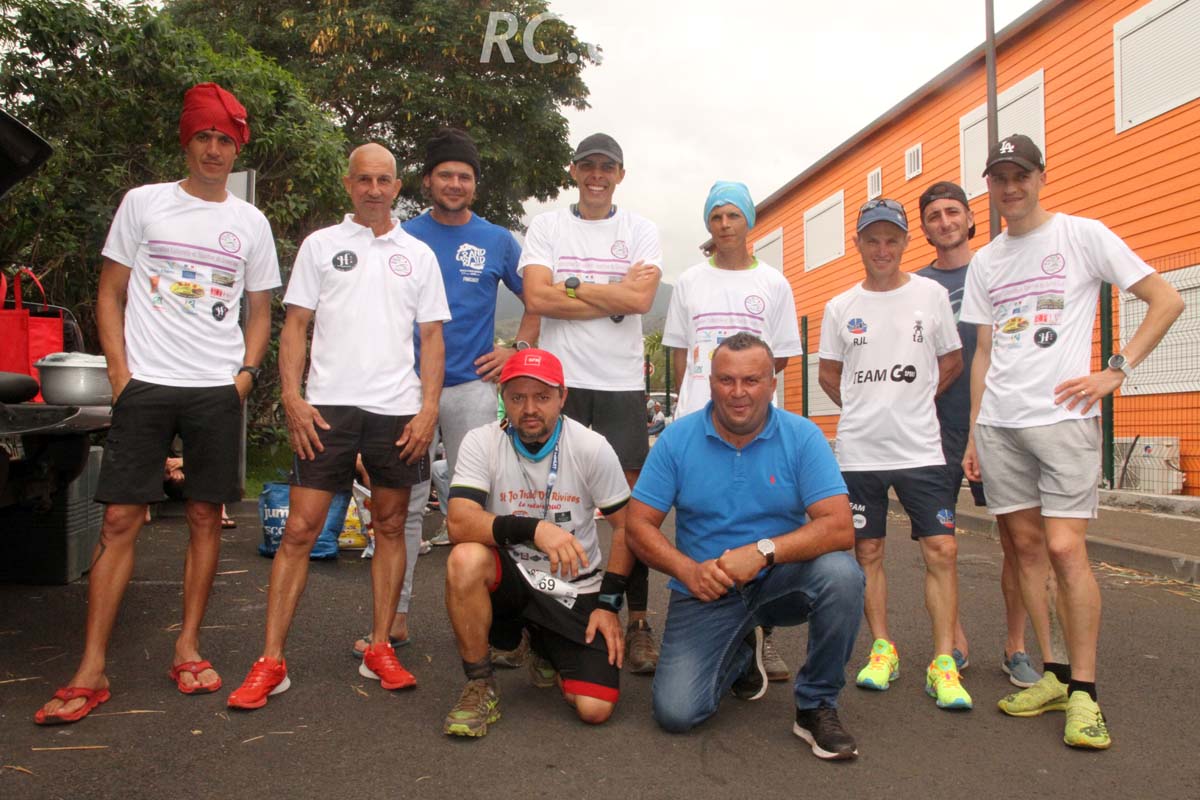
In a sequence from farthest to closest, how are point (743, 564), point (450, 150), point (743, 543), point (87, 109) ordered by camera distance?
point (87, 109)
point (450, 150)
point (743, 543)
point (743, 564)

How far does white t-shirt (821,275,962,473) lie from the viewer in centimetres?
442

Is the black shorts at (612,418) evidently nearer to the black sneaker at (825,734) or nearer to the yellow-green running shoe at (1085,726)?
the black sneaker at (825,734)

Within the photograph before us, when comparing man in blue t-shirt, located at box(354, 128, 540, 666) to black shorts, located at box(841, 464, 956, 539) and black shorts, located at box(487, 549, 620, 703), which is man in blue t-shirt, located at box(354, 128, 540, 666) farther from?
black shorts, located at box(841, 464, 956, 539)

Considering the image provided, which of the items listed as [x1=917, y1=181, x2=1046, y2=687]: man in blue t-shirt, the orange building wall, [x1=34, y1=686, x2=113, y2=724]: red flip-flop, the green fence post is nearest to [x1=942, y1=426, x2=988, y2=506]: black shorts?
[x1=917, y1=181, x2=1046, y2=687]: man in blue t-shirt

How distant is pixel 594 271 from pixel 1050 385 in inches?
81.3

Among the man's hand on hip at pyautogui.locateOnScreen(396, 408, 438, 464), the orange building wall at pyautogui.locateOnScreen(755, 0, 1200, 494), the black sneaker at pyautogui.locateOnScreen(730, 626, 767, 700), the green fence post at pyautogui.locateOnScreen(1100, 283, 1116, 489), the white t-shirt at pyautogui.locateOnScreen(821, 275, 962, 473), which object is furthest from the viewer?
the orange building wall at pyautogui.locateOnScreen(755, 0, 1200, 494)

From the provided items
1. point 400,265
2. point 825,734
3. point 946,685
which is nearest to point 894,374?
point 946,685

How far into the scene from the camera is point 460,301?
4.76 metres

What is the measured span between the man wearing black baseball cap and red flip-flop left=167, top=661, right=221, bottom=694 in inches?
125

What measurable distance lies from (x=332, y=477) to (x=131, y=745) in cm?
125

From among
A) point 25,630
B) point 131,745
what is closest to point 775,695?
point 131,745

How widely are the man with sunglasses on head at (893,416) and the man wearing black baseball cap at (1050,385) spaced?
255mm

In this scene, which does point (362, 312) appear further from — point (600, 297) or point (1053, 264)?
point (1053, 264)

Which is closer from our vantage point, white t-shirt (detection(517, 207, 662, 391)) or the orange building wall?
white t-shirt (detection(517, 207, 662, 391))
